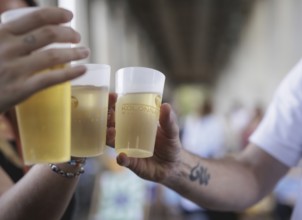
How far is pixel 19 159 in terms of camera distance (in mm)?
1305

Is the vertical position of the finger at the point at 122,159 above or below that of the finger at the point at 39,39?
below

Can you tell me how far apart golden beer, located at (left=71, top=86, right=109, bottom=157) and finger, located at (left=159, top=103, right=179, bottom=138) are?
0.13 meters

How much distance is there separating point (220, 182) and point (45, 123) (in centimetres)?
75

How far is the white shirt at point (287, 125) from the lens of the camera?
4.35ft

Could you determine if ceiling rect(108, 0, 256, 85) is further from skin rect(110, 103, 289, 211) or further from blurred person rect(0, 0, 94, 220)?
blurred person rect(0, 0, 94, 220)

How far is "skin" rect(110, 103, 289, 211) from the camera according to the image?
103 cm

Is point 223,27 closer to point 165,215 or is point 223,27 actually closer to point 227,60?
point 227,60

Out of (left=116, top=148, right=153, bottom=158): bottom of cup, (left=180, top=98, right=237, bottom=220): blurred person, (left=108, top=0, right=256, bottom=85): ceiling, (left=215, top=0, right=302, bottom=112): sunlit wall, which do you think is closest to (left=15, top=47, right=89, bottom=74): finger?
(left=116, top=148, right=153, bottom=158): bottom of cup

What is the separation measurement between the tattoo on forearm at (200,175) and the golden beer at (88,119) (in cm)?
42

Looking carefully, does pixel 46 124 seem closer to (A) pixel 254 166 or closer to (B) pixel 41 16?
(B) pixel 41 16

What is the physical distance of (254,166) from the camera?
1.40 metres

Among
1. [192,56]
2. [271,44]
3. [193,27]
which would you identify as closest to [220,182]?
[271,44]

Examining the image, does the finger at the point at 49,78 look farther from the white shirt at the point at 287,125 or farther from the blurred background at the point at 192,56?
the white shirt at the point at 287,125

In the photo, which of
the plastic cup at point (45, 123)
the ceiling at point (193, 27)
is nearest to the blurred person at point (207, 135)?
the plastic cup at point (45, 123)
